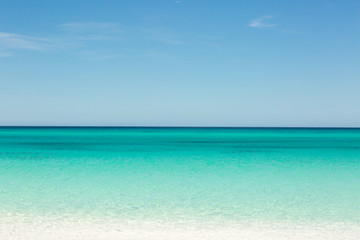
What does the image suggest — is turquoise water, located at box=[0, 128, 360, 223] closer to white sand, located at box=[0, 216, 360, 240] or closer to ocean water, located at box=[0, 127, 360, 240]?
ocean water, located at box=[0, 127, 360, 240]

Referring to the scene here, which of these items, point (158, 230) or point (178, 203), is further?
point (178, 203)

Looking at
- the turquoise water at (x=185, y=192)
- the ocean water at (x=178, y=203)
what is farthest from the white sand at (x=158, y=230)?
the turquoise water at (x=185, y=192)

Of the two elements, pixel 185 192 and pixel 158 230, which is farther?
pixel 185 192

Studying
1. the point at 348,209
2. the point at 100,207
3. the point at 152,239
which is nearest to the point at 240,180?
the point at 348,209

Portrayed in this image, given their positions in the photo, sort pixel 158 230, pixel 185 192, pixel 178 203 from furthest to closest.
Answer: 1. pixel 185 192
2. pixel 178 203
3. pixel 158 230

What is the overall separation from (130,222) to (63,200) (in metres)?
2.18

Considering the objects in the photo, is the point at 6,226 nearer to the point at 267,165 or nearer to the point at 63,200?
the point at 63,200


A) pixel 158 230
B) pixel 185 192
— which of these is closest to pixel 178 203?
pixel 185 192

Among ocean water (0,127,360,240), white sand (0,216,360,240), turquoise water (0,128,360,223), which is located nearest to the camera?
white sand (0,216,360,240)

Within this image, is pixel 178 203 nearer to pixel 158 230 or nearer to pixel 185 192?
pixel 185 192

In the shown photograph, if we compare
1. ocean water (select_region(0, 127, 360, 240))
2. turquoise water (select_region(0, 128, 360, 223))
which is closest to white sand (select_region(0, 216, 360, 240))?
ocean water (select_region(0, 127, 360, 240))

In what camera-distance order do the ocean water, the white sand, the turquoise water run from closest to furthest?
the white sand → the ocean water → the turquoise water

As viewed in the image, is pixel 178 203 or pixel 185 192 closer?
pixel 178 203

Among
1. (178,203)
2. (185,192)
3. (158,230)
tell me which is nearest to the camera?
(158,230)
